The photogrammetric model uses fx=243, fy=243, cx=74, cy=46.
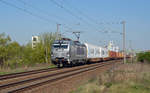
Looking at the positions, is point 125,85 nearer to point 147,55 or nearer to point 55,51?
point 55,51

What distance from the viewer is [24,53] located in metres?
49.0

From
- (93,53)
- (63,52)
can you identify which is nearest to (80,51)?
(63,52)

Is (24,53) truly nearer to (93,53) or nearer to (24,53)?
(24,53)

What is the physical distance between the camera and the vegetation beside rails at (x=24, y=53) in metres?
42.2

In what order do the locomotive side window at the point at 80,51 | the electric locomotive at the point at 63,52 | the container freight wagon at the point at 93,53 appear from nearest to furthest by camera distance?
the electric locomotive at the point at 63,52 → the locomotive side window at the point at 80,51 → the container freight wagon at the point at 93,53

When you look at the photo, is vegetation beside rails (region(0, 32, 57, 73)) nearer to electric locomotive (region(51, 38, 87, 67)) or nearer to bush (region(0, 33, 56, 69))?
bush (region(0, 33, 56, 69))

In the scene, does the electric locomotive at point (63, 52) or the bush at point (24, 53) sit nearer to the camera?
the electric locomotive at point (63, 52)

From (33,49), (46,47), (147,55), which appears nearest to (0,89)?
(147,55)

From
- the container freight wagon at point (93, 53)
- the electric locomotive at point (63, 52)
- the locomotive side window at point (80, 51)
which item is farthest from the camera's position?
the container freight wagon at point (93, 53)

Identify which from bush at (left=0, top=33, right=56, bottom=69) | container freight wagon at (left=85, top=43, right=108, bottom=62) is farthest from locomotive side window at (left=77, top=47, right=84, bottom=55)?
bush at (left=0, top=33, right=56, bottom=69)

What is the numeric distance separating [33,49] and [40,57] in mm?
2935

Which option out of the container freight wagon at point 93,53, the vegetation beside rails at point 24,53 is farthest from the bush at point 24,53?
the container freight wagon at point 93,53

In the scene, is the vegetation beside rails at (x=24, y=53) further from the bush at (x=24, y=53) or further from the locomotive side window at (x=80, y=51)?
the locomotive side window at (x=80, y=51)

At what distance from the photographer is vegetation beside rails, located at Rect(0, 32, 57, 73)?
139 feet
